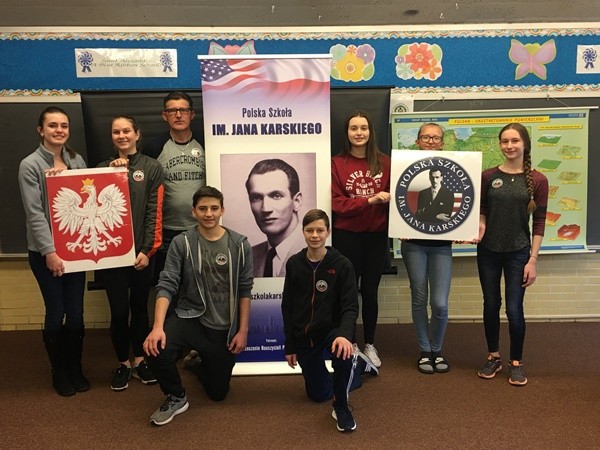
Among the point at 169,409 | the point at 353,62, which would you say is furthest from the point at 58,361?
the point at 353,62

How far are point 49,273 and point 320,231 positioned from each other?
64.3 inches

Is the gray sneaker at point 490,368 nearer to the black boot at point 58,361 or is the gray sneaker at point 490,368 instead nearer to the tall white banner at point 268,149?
the tall white banner at point 268,149

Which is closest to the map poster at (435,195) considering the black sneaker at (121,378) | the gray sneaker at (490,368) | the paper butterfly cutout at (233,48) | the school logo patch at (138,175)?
the gray sneaker at (490,368)

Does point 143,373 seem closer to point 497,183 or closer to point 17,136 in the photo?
point 17,136

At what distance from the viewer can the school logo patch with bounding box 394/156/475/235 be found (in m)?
2.94

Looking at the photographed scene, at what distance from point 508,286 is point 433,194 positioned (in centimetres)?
74

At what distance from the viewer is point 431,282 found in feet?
10.2

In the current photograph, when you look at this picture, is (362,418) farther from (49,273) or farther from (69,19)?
(69,19)

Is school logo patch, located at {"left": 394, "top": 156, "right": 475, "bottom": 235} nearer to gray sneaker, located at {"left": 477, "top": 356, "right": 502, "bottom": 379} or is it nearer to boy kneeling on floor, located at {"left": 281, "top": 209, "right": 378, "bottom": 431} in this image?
boy kneeling on floor, located at {"left": 281, "top": 209, "right": 378, "bottom": 431}

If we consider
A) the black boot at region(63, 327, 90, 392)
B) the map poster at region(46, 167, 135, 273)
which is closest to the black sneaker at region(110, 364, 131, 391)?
the black boot at region(63, 327, 90, 392)

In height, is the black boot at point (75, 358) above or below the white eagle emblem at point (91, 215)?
below

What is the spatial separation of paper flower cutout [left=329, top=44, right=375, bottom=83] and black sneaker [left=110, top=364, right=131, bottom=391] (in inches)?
107

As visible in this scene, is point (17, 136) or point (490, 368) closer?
point (490, 368)

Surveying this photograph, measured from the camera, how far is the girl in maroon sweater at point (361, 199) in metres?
2.95
